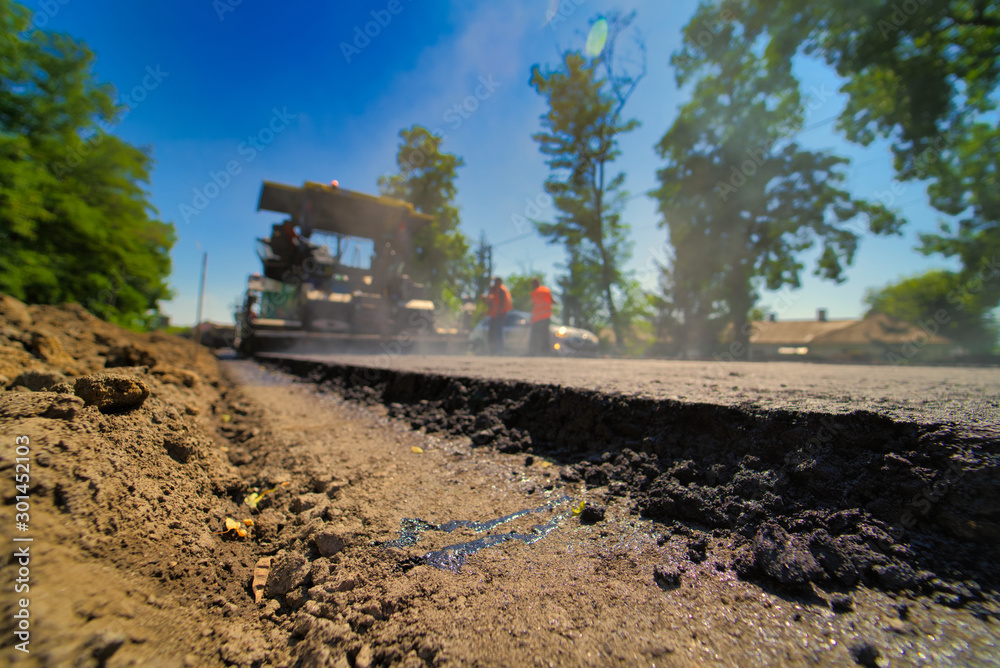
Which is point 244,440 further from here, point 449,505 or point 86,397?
point 449,505

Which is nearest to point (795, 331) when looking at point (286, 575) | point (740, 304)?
point (740, 304)

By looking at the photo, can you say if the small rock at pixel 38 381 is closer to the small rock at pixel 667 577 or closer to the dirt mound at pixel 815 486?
the dirt mound at pixel 815 486

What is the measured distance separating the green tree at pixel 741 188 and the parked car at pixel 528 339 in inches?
376

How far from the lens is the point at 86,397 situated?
51.5 inches

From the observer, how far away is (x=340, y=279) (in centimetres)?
997

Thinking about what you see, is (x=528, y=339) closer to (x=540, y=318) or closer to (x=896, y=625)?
(x=540, y=318)

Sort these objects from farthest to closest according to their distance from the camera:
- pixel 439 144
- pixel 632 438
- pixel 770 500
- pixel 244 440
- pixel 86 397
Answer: pixel 439 144
pixel 244 440
pixel 632 438
pixel 86 397
pixel 770 500

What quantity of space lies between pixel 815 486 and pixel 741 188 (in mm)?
20176

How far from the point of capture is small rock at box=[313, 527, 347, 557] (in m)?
1.22

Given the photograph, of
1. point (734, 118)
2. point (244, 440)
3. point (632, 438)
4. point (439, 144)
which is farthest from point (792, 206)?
point (244, 440)

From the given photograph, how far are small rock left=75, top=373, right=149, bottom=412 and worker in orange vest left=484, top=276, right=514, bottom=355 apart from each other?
29.1ft

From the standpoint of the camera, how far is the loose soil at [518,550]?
811 mm

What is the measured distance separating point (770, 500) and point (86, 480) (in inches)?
76.9

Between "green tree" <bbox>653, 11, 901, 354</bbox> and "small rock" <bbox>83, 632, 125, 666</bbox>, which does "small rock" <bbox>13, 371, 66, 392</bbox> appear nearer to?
"small rock" <bbox>83, 632, 125, 666</bbox>
